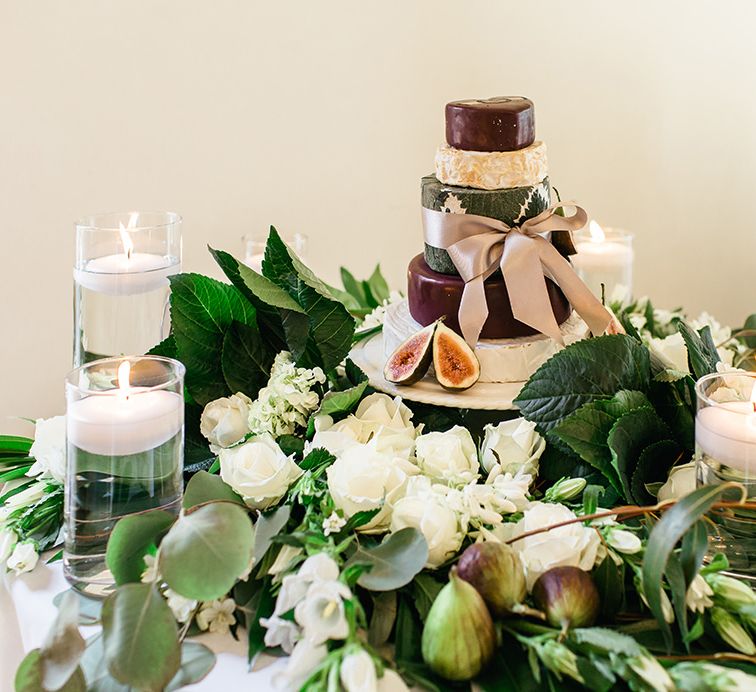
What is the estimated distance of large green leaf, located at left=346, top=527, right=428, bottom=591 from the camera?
83cm

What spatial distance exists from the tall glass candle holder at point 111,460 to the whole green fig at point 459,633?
0.32 meters

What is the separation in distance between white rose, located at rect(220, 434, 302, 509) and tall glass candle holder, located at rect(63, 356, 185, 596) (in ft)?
0.18

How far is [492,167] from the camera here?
1.17m

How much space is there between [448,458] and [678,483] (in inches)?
9.5

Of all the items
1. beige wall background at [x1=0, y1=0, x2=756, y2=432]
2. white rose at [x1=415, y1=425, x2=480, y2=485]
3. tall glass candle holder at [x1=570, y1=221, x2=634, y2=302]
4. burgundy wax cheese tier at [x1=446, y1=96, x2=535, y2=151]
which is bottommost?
white rose at [x1=415, y1=425, x2=480, y2=485]

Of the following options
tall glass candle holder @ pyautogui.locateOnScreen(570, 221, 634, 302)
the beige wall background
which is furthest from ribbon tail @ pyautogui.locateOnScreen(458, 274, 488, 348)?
the beige wall background

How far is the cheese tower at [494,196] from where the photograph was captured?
1169 millimetres

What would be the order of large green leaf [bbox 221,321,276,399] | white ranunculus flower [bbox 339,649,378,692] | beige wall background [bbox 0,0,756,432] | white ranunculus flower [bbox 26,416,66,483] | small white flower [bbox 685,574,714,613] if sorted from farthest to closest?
beige wall background [bbox 0,0,756,432] → large green leaf [bbox 221,321,276,399] → white ranunculus flower [bbox 26,416,66,483] → small white flower [bbox 685,574,714,613] → white ranunculus flower [bbox 339,649,378,692]

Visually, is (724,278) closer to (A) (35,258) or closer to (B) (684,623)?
(A) (35,258)

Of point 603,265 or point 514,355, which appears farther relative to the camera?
point 603,265

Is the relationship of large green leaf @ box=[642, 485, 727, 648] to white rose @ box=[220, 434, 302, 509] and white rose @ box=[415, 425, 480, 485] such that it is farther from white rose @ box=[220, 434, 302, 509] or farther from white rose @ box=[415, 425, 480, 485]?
white rose @ box=[220, 434, 302, 509]

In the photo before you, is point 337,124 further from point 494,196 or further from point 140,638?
point 140,638

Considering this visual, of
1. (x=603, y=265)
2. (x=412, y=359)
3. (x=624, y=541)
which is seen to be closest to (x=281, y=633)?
(x=624, y=541)

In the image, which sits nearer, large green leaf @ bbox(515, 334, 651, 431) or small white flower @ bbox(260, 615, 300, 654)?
small white flower @ bbox(260, 615, 300, 654)
